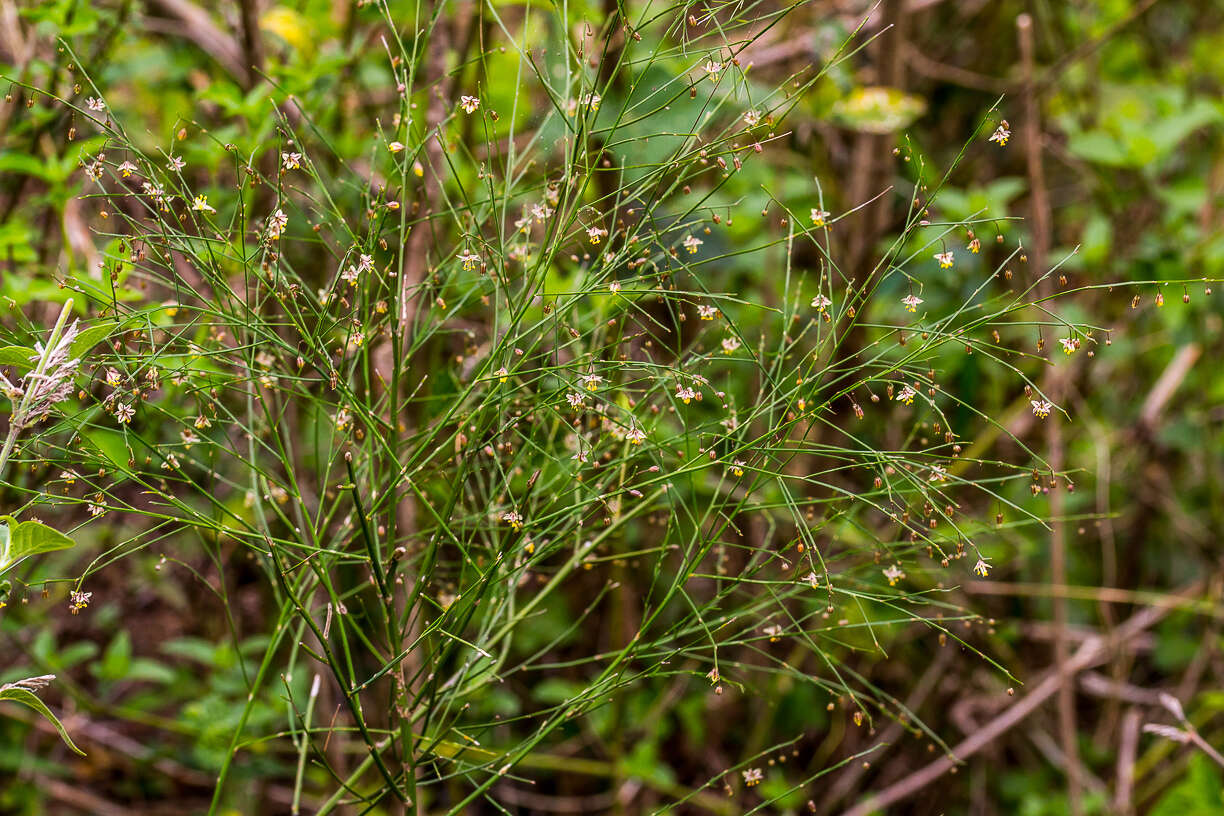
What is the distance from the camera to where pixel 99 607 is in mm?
2109

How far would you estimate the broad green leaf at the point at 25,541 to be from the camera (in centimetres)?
67

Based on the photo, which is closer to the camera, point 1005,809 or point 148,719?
point 148,719

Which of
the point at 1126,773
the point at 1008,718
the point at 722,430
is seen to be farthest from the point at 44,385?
the point at 1126,773

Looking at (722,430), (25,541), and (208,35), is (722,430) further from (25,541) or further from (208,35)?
(208,35)

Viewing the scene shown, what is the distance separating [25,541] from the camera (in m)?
0.68

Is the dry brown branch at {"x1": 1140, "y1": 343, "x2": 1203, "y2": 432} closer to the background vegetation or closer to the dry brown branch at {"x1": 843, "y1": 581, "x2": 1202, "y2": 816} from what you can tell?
the background vegetation

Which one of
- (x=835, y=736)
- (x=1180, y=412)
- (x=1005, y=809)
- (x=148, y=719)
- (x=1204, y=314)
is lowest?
(x=1005, y=809)

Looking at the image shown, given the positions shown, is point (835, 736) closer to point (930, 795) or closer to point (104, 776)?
point (930, 795)

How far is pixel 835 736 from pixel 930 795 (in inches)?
8.7

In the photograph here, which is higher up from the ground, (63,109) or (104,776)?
(63,109)

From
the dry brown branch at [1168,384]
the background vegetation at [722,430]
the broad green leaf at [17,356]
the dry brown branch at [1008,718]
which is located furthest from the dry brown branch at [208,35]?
the dry brown branch at [1168,384]

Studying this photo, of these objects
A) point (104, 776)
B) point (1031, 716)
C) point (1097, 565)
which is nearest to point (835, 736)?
point (1031, 716)

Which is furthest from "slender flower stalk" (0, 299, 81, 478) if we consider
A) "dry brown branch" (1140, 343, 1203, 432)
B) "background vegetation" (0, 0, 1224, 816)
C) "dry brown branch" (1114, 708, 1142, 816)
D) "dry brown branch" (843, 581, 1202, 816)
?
"dry brown branch" (1140, 343, 1203, 432)

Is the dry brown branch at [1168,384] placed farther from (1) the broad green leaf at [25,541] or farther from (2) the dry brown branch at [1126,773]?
(1) the broad green leaf at [25,541]
